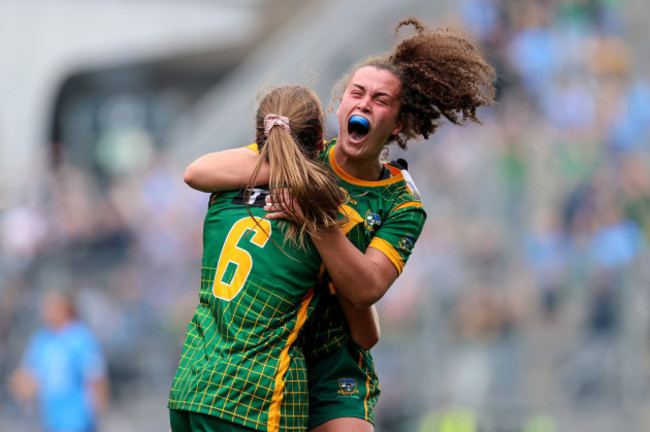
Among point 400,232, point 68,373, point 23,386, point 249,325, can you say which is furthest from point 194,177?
point 23,386

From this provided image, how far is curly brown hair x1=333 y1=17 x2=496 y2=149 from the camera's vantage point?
3.73 metres

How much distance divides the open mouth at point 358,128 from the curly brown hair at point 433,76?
0.19m

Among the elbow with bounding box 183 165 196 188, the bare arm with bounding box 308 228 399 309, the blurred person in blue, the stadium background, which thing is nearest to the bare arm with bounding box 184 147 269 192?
the elbow with bounding box 183 165 196 188

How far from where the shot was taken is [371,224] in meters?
3.62

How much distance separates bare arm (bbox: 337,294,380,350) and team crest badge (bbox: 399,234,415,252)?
30 cm

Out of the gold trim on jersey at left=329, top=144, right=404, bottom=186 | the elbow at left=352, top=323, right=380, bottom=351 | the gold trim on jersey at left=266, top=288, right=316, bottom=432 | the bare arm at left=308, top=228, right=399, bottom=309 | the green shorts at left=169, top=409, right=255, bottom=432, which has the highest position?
the gold trim on jersey at left=329, top=144, right=404, bottom=186

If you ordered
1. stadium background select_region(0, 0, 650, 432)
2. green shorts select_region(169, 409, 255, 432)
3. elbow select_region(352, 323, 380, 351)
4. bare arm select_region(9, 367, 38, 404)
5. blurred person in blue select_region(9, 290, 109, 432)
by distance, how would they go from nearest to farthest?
1. green shorts select_region(169, 409, 255, 432)
2. elbow select_region(352, 323, 380, 351)
3. stadium background select_region(0, 0, 650, 432)
4. blurred person in blue select_region(9, 290, 109, 432)
5. bare arm select_region(9, 367, 38, 404)

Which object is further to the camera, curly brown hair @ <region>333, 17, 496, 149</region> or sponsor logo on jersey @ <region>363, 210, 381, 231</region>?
curly brown hair @ <region>333, 17, 496, 149</region>

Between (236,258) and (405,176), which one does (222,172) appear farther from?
(405,176)

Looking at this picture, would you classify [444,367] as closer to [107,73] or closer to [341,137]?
[341,137]

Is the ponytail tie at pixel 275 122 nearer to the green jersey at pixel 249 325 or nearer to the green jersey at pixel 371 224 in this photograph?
the green jersey at pixel 249 325

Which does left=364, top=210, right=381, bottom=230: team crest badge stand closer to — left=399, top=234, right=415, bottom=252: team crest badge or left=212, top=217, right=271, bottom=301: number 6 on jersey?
left=399, top=234, right=415, bottom=252: team crest badge

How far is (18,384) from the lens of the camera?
9680mm

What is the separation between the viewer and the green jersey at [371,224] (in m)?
3.56
